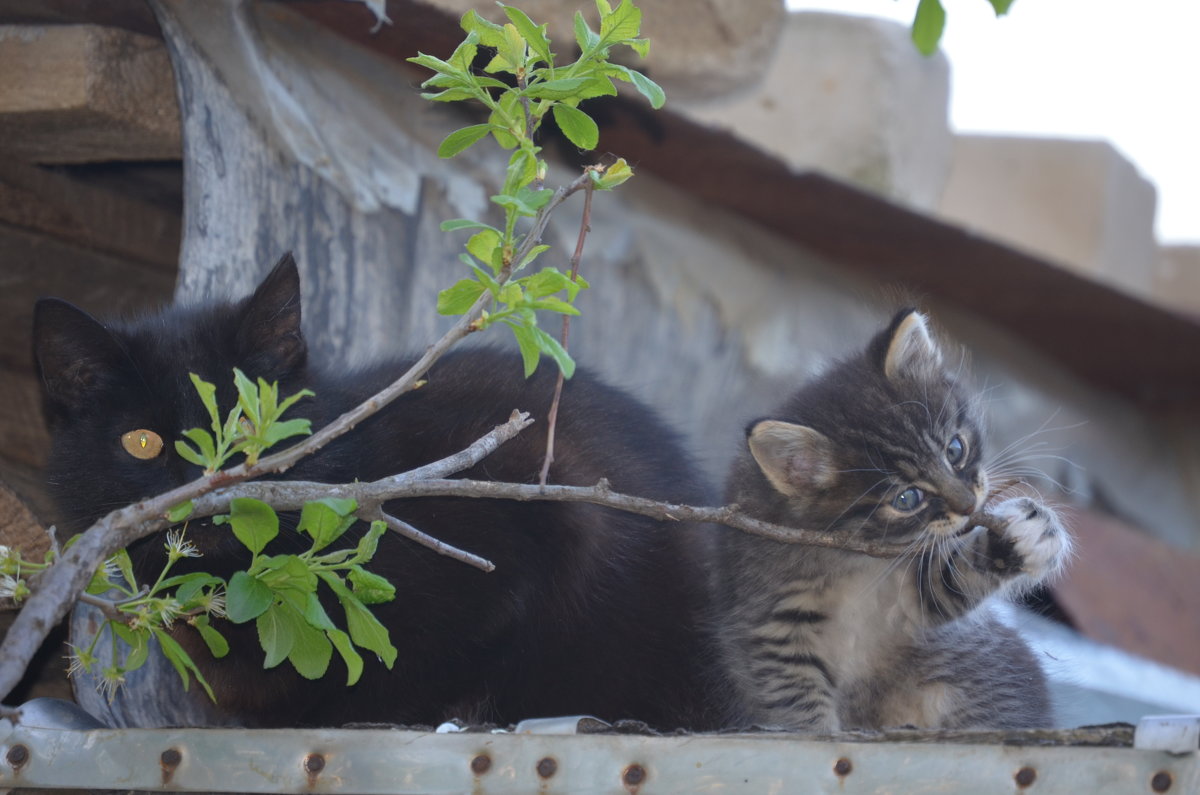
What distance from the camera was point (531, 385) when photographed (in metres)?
2.84

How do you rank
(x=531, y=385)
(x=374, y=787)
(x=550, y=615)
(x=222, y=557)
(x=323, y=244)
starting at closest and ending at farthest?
1. (x=374, y=787)
2. (x=222, y=557)
3. (x=550, y=615)
4. (x=531, y=385)
5. (x=323, y=244)

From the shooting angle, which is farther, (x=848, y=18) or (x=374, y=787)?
(x=848, y=18)

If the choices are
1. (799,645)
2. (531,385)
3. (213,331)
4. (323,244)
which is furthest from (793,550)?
(323,244)

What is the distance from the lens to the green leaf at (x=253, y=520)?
174cm

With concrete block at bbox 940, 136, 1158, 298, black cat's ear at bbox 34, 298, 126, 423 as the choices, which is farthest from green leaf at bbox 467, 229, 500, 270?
concrete block at bbox 940, 136, 1158, 298

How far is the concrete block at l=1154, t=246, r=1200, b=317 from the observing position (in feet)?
33.1

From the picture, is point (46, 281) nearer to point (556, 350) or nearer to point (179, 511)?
point (179, 511)

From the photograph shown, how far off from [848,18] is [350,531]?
6.10 m

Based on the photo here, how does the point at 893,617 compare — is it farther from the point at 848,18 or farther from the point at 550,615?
the point at 848,18

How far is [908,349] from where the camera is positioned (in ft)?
8.79

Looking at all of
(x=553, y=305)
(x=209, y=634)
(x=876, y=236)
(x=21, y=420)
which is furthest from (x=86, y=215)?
(x=876, y=236)

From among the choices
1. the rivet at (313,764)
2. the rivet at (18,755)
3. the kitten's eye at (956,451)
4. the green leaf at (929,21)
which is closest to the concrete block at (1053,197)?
the kitten's eye at (956,451)

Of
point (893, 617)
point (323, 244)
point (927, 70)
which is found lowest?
point (927, 70)

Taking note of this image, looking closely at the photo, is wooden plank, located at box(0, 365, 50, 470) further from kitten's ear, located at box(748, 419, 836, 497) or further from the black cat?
kitten's ear, located at box(748, 419, 836, 497)
